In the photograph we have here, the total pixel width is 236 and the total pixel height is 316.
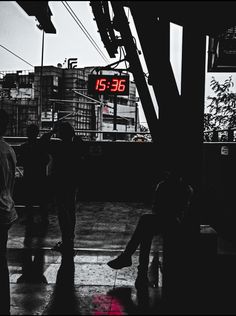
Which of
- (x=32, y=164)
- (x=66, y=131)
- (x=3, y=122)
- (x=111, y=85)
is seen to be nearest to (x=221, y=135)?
(x=111, y=85)

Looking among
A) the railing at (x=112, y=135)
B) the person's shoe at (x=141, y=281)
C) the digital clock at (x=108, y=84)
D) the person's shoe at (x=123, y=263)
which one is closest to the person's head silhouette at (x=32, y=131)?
the railing at (x=112, y=135)

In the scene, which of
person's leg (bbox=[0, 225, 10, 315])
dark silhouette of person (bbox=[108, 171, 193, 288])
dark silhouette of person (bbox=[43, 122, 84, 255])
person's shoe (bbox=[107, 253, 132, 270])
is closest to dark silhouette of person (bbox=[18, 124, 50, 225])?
dark silhouette of person (bbox=[43, 122, 84, 255])

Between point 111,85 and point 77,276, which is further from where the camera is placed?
point 111,85

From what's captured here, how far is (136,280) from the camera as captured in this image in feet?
16.9

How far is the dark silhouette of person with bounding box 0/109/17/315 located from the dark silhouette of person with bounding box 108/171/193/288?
65.9 inches

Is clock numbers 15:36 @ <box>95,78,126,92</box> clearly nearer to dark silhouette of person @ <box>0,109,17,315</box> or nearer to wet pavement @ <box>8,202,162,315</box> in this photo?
wet pavement @ <box>8,202,162,315</box>

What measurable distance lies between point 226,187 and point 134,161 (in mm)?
4901

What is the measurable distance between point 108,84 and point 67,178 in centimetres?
713

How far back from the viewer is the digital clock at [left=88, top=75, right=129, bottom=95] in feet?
42.3

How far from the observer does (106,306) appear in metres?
4.44

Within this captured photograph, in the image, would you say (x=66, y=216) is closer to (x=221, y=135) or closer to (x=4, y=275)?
(x=4, y=275)

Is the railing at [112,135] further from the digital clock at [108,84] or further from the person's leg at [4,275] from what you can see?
the person's leg at [4,275]

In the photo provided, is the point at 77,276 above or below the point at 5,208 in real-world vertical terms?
below

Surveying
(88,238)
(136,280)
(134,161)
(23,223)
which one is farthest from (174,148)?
(134,161)
